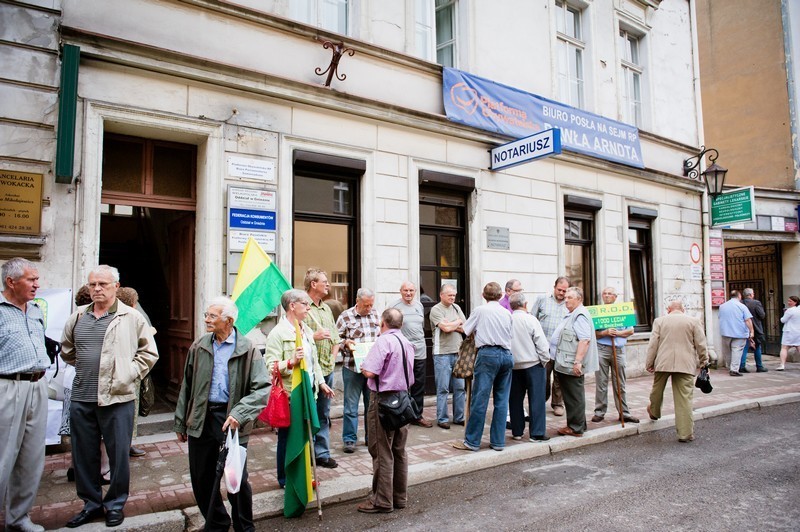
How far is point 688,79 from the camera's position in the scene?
45.4ft

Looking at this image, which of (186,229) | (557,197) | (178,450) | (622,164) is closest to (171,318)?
(186,229)

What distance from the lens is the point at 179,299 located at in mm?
7504

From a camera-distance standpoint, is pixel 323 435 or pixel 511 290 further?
pixel 511 290

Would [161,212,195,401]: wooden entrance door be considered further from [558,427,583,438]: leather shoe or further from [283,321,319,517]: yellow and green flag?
[558,427,583,438]: leather shoe

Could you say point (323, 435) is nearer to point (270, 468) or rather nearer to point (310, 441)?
point (270, 468)

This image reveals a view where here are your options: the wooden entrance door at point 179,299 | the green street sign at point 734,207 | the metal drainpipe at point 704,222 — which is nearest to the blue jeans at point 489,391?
the wooden entrance door at point 179,299

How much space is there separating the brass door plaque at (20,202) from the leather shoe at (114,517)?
317 cm

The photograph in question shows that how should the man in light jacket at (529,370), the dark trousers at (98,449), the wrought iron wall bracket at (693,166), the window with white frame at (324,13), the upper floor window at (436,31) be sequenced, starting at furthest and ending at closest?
1. the wrought iron wall bracket at (693,166)
2. the upper floor window at (436,31)
3. the window with white frame at (324,13)
4. the man in light jacket at (529,370)
5. the dark trousers at (98,449)

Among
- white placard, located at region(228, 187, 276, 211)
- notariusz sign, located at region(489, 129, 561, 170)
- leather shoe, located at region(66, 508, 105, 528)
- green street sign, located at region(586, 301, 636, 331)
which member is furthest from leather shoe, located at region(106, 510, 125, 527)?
notariusz sign, located at region(489, 129, 561, 170)

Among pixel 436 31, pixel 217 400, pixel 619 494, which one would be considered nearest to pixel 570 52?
pixel 436 31

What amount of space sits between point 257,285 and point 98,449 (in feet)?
6.09

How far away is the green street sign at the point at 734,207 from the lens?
42.9 feet

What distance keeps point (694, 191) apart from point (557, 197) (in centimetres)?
528

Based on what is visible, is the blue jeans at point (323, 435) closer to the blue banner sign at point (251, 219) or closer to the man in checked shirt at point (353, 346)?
the man in checked shirt at point (353, 346)
